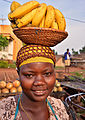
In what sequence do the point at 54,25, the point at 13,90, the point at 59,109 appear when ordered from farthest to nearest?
the point at 13,90
the point at 59,109
the point at 54,25

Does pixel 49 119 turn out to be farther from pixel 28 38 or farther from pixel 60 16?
pixel 60 16

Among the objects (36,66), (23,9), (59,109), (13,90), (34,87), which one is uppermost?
(23,9)

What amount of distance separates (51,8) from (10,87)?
3459 mm

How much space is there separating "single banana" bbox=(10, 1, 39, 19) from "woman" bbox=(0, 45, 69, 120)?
0.36 meters

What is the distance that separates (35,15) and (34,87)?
781 millimetres

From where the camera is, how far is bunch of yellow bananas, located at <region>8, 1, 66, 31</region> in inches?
51.8

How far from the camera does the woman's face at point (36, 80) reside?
49.9 inches

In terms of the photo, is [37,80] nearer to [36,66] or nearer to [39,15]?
[36,66]

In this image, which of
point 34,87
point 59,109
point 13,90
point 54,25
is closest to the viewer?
point 34,87

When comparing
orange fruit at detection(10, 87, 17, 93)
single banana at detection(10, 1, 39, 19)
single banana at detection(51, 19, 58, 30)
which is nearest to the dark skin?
single banana at detection(51, 19, 58, 30)

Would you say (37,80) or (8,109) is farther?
(8,109)

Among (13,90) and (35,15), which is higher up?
(35,15)

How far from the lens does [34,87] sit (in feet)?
4.13

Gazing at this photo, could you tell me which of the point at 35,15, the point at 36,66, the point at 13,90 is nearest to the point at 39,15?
the point at 35,15
